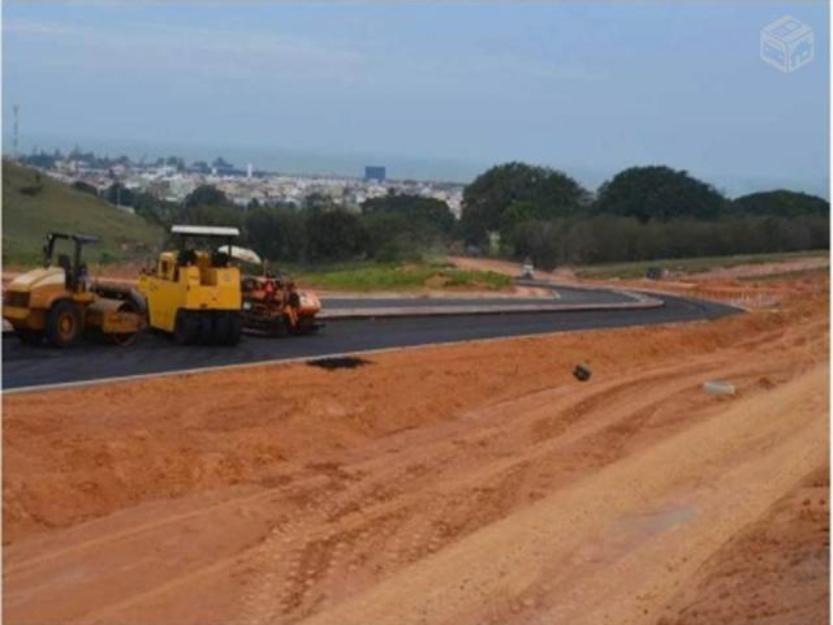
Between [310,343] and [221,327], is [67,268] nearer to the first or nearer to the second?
[221,327]

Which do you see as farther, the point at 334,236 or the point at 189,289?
the point at 334,236

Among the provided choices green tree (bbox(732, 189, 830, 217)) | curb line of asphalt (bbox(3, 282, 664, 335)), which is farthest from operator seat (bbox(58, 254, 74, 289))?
green tree (bbox(732, 189, 830, 217))

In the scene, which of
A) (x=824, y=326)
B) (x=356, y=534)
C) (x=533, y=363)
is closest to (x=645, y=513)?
(x=356, y=534)

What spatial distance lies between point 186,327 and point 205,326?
0.36 m

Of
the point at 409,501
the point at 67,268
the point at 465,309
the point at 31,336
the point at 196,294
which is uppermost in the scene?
the point at 67,268

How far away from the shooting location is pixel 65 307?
21.0 meters

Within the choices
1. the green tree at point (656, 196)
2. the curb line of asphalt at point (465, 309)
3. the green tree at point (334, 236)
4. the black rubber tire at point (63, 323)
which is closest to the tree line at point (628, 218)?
the green tree at point (656, 196)

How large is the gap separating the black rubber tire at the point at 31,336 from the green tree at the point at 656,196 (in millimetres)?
70225

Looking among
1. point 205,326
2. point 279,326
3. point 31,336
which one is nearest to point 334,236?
point 279,326

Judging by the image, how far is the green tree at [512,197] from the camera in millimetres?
91750

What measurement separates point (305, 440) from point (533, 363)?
8.32m

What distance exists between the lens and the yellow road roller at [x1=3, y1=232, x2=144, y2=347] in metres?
20.8

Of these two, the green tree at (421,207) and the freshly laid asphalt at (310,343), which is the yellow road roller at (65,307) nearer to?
the freshly laid asphalt at (310,343)

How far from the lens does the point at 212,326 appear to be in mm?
22719
